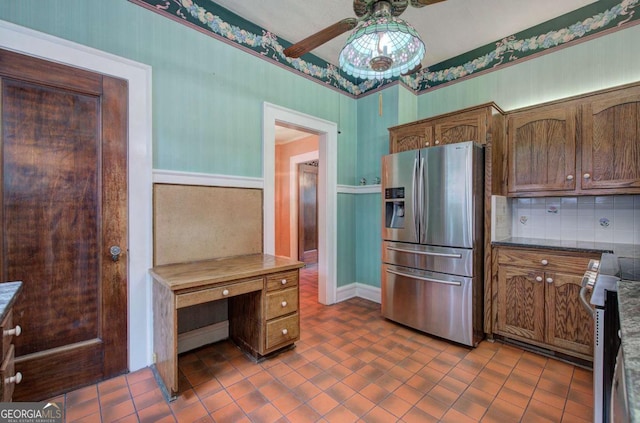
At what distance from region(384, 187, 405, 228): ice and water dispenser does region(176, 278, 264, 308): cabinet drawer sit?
153cm

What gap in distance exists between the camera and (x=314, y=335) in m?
2.66

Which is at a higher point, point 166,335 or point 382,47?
point 382,47

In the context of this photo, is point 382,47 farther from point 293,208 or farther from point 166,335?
point 293,208

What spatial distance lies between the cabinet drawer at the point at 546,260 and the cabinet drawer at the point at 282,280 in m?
1.83

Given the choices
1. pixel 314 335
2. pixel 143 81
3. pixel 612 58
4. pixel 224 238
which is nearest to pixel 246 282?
pixel 224 238

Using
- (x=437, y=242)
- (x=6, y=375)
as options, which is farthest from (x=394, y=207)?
(x=6, y=375)

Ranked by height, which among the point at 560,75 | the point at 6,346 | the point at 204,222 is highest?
the point at 560,75

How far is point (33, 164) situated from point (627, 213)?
4.40 meters

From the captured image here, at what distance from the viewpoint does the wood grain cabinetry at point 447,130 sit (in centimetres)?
250

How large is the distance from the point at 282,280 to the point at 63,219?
5.00ft

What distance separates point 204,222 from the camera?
2.39 m

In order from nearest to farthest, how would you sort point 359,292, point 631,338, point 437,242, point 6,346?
point 631,338, point 6,346, point 437,242, point 359,292

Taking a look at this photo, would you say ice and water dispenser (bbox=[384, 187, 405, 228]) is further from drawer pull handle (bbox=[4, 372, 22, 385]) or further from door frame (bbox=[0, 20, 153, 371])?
drawer pull handle (bbox=[4, 372, 22, 385])

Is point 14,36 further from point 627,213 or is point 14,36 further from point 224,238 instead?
point 627,213
